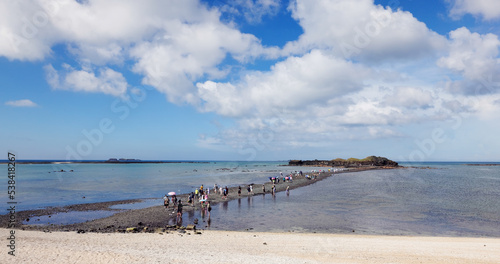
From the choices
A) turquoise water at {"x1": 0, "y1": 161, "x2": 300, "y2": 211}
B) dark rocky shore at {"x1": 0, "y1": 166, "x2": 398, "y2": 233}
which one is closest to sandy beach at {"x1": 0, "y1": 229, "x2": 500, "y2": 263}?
dark rocky shore at {"x1": 0, "y1": 166, "x2": 398, "y2": 233}

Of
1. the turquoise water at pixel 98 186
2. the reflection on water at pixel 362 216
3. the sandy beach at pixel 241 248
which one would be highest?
the sandy beach at pixel 241 248

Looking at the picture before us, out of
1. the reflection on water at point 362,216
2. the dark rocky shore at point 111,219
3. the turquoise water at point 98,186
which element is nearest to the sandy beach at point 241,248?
the dark rocky shore at point 111,219

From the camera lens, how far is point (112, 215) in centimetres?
2964

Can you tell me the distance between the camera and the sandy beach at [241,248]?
603 inches

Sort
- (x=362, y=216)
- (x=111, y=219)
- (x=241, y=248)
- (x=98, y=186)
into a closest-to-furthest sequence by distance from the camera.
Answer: (x=241, y=248)
(x=111, y=219)
(x=362, y=216)
(x=98, y=186)

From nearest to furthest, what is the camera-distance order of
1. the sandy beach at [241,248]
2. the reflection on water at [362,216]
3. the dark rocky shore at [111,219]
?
the sandy beach at [241,248], the dark rocky shore at [111,219], the reflection on water at [362,216]

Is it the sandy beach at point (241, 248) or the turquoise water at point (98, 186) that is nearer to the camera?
the sandy beach at point (241, 248)

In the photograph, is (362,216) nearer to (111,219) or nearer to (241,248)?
(241,248)

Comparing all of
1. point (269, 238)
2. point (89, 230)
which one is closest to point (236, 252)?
point (269, 238)

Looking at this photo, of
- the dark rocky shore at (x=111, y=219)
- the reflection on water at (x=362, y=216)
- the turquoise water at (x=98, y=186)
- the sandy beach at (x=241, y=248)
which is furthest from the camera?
the turquoise water at (x=98, y=186)

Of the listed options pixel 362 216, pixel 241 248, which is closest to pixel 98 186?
pixel 241 248

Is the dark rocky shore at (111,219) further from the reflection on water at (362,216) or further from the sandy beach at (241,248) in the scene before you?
the reflection on water at (362,216)

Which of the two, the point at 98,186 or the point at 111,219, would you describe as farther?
the point at 98,186

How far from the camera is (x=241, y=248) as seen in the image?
18.1 meters
